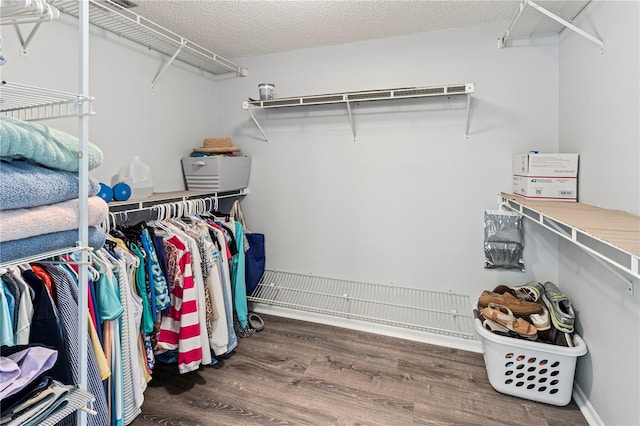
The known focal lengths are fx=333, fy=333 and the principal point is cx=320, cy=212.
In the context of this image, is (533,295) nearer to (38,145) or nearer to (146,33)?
(38,145)

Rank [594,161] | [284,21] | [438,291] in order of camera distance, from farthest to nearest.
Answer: [438,291], [284,21], [594,161]

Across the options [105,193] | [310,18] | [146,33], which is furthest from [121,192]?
[310,18]

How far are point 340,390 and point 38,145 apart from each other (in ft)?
5.87

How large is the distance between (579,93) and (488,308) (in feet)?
4.25

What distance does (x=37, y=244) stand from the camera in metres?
0.88

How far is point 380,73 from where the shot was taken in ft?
8.11

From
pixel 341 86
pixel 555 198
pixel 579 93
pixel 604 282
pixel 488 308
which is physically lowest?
pixel 488 308

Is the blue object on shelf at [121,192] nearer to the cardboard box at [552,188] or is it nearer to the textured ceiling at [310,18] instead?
the textured ceiling at [310,18]

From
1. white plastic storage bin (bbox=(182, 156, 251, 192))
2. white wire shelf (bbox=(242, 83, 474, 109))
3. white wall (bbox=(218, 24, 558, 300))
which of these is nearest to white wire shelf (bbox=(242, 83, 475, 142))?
white wire shelf (bbox=(242, 83, 474, 109))

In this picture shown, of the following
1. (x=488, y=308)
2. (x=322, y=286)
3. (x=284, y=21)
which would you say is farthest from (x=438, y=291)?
(x=284, y=21)

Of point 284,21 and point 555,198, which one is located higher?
point 284,21

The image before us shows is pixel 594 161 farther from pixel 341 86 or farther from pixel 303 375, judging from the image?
pixel 303 375

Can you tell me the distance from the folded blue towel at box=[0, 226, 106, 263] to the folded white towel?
0.06 feet

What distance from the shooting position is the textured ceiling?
1.95 metres
